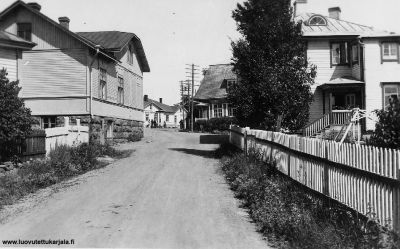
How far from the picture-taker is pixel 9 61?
58.5ft

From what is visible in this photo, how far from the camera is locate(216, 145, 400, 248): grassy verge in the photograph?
18.4 feet

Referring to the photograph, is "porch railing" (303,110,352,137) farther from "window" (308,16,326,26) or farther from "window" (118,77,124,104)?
"window" (118,77,124,104)

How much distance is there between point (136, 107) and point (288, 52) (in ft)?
57.3

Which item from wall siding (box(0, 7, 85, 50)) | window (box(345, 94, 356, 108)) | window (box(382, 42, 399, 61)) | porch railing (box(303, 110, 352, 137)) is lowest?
porch railing (box(303, 110, 352, 137))

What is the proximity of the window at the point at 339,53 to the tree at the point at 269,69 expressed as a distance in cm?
961

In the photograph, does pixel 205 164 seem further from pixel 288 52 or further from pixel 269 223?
pixel 269 223

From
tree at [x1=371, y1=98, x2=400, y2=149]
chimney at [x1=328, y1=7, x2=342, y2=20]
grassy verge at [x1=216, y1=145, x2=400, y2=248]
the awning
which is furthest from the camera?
chimney at [x1=328, y1=7, x2=342, y2=20]

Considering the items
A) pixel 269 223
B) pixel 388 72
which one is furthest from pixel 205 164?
pixel 388 72

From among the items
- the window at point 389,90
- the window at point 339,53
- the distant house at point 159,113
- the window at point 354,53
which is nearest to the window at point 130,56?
the window at point 339,53

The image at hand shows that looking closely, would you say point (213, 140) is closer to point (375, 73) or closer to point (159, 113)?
point (375, 73)

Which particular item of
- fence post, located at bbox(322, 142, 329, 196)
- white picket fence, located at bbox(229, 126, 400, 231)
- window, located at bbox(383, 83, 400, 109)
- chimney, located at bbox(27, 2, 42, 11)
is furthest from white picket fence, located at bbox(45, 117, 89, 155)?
window, located at bbox(383, 83, 400, 109)

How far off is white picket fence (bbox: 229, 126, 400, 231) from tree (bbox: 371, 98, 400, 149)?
22.0 inches

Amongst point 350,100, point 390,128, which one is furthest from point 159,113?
point 390,128

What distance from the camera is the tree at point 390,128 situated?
648 cm
